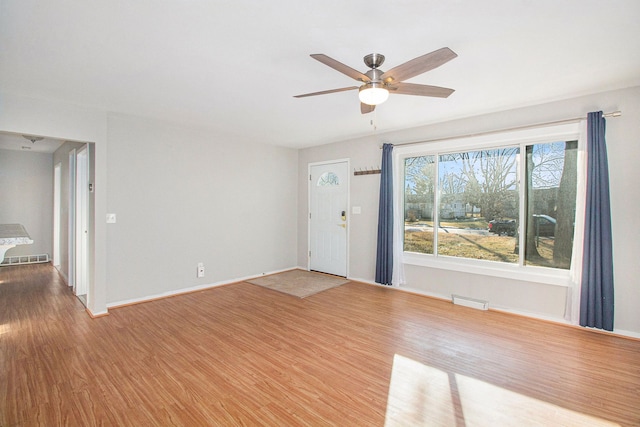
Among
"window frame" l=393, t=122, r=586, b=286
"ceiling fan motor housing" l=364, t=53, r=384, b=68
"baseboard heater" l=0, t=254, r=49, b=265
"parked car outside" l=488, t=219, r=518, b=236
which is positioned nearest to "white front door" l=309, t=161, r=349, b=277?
"window frame" l=393, t=122, r=586, b=286

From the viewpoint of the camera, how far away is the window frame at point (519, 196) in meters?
3.27

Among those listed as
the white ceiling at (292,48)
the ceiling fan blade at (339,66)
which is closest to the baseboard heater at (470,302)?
the white ceiling at (292,48)

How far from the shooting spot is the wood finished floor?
77.1 inches

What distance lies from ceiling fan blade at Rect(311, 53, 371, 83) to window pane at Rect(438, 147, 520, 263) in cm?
267

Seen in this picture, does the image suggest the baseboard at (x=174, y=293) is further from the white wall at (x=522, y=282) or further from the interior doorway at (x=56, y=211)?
the interior doorway at (x=56, y=211)

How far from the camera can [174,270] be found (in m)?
4.41

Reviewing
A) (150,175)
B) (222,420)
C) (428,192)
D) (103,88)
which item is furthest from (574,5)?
(150,175)

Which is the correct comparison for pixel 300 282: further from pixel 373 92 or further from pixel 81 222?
pixel 373 92

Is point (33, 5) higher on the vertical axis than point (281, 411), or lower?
higher

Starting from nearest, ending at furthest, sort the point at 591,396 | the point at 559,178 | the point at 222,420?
the point at 222,420 < the point at 591,396 < the point at 559,178

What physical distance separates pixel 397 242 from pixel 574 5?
11.0ft

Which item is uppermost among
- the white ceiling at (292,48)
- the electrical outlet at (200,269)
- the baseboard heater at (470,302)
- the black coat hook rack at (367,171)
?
the white ceiling at (292,48)

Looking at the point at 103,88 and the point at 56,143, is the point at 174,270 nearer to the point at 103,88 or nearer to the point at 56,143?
the point at 103,88

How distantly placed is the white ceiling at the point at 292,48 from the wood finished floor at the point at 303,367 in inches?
99.5
